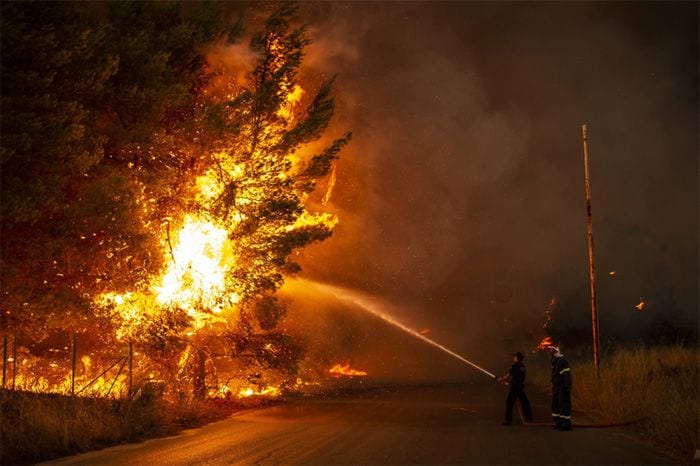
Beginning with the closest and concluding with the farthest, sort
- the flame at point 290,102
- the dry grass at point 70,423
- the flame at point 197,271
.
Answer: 1. the dry grass at point 70,423
2. the flame at point 197,271
3. the flame at point 290,102

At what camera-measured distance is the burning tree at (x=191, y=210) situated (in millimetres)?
17172

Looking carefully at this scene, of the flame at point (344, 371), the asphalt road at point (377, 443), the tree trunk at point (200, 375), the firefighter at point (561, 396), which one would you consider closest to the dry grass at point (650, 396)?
the asphalt road at point (377, 443)

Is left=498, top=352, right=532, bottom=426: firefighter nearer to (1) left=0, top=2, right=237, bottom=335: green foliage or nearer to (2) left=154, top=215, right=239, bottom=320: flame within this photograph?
(2) left=154, top=215, right=239, bottom=320: flame

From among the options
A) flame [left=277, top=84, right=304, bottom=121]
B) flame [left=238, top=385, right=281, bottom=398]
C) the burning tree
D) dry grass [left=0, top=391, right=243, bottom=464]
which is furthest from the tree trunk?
flame [left=277, top=84, right=304, bottom=121]

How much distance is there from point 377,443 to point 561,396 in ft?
15.6

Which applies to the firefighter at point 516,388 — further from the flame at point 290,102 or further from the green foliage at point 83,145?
the flame at point 290,102

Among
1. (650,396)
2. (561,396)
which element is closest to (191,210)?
(561,396)

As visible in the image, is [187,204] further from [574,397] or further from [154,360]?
[574,397]

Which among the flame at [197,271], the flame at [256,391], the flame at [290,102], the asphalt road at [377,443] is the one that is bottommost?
the asphalt road at [377,443]

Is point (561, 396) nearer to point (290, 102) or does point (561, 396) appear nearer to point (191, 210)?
point (191, 210)

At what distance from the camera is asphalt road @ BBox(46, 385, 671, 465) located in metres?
11.2

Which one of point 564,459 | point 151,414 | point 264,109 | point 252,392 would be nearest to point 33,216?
point 151,414

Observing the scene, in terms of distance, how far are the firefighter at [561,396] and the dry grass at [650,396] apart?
152 centimetres

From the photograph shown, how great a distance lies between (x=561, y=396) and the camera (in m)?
15.2
